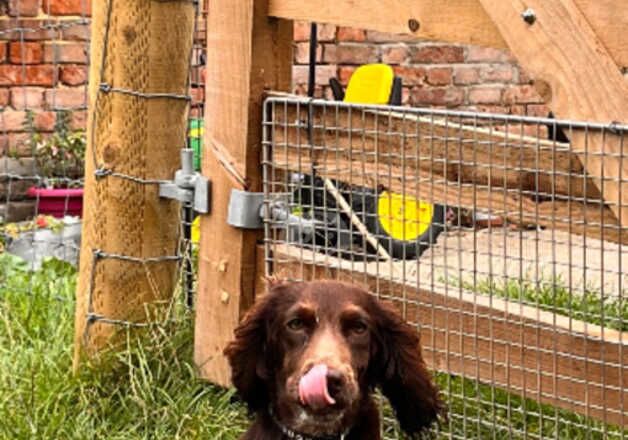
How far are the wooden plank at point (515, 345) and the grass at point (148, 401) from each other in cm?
11

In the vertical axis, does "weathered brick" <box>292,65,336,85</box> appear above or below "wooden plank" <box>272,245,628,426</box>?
above

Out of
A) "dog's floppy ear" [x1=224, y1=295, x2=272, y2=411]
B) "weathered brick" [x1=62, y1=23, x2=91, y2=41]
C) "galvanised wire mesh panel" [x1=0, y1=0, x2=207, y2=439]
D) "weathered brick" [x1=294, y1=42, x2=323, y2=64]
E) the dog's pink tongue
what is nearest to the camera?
the dog's pink tongue

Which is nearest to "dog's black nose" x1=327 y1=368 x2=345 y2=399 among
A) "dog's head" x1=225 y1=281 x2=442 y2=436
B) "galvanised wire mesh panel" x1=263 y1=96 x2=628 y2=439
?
"dog's head" x1=225 y1=281 x2=442 y2=436

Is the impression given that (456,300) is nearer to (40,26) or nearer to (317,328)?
(317,328)

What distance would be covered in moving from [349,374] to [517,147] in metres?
0.91

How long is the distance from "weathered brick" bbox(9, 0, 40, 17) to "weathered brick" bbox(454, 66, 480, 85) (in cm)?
251

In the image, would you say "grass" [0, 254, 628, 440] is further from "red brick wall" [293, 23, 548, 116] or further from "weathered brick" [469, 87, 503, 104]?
"weathered brick" [469, 87, 503, 104]

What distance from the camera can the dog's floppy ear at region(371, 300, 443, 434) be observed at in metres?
3.38

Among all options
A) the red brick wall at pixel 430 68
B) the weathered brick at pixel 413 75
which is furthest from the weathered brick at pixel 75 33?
the weathered brick at pixel 413 75

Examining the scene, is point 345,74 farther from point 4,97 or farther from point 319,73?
point 4,97

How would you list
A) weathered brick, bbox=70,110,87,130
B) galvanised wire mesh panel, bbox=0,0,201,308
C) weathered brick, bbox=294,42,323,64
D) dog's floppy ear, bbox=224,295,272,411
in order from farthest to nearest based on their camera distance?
1. weathered brick, bbox=294,42,323,64
2. weathered brick, bbox=70,110,87,130
3. galvanised wire mesh panel, bbox=0,0,201,308
4. dog's floppy ear, bbox=224,295,272,411

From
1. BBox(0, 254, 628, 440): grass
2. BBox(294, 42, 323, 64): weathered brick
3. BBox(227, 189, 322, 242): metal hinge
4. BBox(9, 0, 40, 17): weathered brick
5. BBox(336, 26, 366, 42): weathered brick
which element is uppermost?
BBox(9, 0, 40, 17): weathered brick

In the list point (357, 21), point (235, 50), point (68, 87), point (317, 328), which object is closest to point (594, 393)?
point (317, 328)

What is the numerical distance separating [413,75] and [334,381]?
550 cm
